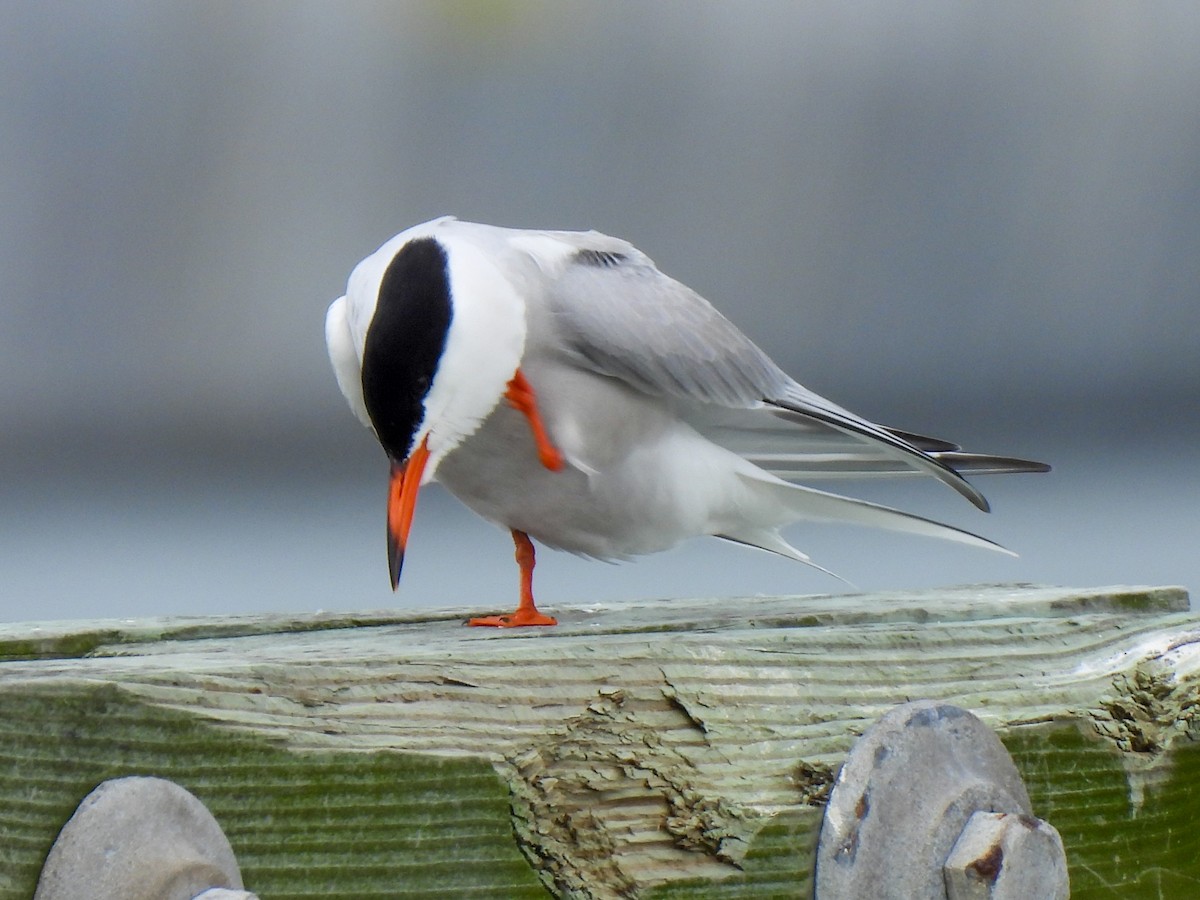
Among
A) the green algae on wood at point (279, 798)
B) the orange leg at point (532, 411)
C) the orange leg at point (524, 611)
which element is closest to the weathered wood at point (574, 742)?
the green algae on wood at point (279, 798)

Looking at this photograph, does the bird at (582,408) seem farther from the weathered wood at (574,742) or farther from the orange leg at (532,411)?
the weathered wood at (574,742)

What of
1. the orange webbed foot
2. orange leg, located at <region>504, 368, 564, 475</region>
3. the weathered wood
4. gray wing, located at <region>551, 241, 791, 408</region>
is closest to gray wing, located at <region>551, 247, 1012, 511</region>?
gray wing, located at <region>551, 241, 791, 408</region>

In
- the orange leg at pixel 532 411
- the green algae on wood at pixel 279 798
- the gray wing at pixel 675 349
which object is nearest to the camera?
the green algae on wood at pixel 279 798

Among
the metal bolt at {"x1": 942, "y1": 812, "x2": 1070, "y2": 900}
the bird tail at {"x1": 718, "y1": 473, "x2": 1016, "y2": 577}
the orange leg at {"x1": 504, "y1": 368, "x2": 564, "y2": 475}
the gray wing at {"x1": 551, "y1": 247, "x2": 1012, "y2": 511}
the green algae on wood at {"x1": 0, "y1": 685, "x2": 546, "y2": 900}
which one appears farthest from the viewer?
the bird tail at {"x1": 718, "y1": 473, "x2": 1016, "y2": 577}

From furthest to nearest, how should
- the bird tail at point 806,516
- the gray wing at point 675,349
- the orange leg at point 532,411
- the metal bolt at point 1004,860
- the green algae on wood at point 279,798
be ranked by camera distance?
1. the bird tail at point 806,516
2. the gray wing at point 675,349
3. the orange leg at point 532,411
4. the metal bolt at point 1004,860
5. the green algae on wood at point 279,798

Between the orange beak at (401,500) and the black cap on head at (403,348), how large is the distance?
23mm

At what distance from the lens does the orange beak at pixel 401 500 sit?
2.04 m

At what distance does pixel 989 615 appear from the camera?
1.92 meters

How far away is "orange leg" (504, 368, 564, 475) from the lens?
2.29 m

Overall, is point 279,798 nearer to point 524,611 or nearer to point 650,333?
point 524,611

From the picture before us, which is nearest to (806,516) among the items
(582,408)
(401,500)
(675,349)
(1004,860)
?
(675,349)

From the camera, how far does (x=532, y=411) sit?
2305 millimetres

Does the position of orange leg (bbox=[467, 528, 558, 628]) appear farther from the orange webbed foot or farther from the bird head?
the bird head

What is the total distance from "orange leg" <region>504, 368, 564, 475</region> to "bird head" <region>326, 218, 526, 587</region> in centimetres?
3
